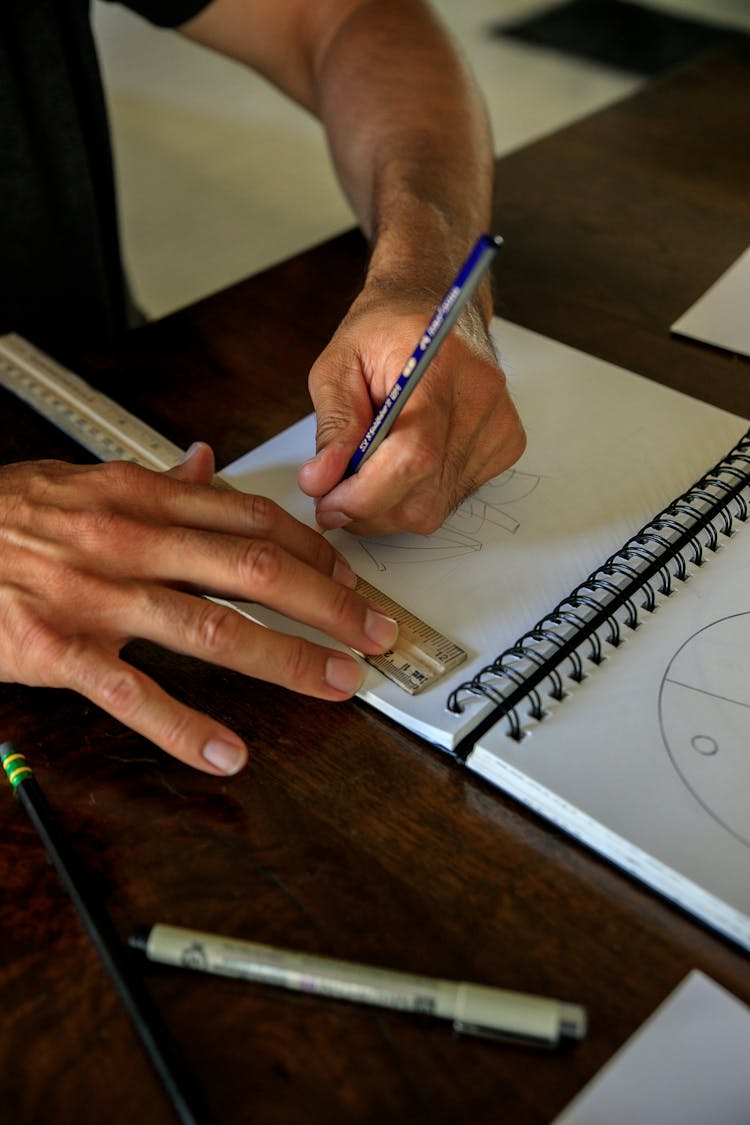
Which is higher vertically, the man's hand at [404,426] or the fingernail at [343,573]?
the man's hand at [404,426]

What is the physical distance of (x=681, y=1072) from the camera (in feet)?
1.67

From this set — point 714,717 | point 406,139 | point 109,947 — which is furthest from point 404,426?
point 406,139

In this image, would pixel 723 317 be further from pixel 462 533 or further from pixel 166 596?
pixel 166 596

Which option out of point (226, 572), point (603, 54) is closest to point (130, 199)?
point (603, 54)

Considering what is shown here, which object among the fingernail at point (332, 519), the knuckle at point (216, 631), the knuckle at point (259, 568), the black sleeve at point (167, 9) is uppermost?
the black sleeve at point (167, 9)

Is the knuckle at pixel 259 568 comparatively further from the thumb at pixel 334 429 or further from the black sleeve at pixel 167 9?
the black sleeve at pixel 167 9

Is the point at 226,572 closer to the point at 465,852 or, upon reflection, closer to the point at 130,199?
the point at 465,852

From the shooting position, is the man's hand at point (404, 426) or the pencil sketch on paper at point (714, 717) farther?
the man's hand at point (404, 426)

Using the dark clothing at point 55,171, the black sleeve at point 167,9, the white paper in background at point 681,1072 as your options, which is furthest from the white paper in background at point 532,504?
the black sleeve at point 167,9

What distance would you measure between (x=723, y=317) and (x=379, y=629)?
23.9 inches

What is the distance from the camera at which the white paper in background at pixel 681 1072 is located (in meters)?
0.50

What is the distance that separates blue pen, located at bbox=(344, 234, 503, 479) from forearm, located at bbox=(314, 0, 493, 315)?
8.3 inches

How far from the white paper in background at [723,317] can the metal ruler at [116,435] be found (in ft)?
1.69

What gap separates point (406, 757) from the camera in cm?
67
